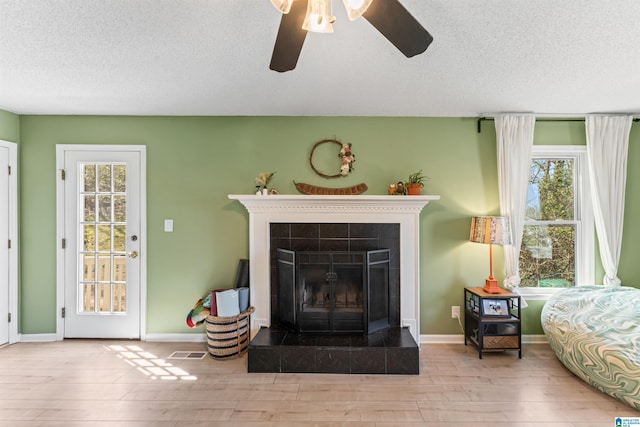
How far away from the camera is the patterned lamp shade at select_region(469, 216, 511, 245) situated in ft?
9.80

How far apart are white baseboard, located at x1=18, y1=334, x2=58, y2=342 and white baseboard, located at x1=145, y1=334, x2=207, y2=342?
3.18 feet

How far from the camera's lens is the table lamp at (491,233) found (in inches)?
118

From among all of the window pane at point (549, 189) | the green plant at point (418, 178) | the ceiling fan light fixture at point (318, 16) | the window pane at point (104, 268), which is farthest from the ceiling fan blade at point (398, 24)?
the window pane at point (104, 268)

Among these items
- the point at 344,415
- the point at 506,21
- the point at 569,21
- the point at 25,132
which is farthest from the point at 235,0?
the point at 25,132

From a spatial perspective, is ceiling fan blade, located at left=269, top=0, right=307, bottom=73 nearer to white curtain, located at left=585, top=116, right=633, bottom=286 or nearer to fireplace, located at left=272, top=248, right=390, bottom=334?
fireplace, located at left=272, top=248, right=390, bottom=334

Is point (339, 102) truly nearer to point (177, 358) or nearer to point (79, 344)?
point (177, 358)

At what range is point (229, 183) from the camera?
3.37 meters

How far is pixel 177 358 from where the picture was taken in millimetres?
2957

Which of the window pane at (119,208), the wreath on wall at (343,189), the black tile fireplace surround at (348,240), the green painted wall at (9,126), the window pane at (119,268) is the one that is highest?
the green painted wall at (9,126)

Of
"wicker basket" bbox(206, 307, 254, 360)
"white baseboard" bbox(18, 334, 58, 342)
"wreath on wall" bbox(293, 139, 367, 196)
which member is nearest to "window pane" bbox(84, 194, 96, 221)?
"white baseboard" bbox(18, 334, 58, 342)

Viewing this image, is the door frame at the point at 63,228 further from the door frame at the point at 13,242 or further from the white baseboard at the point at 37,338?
the door frame at the point at 13,242

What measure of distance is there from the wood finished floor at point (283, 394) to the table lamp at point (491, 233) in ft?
2.15

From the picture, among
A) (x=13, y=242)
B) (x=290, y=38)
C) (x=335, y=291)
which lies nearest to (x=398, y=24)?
(x=290, y=38)

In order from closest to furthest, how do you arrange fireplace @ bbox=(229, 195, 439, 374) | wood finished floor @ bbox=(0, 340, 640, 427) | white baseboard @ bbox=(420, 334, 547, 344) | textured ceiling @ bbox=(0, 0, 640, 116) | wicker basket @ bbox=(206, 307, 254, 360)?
textured ceiling @ bbox=(0, 0, 640, 116), wood finished floor @ bbox=(0, 340, 640, 427), wicker basket @ bbox=(206, 307, 254, 360), fireplace @ bbox=(229, 195, 439, 374), white baseboard @ bbox=(420, 334, 547, 344)
